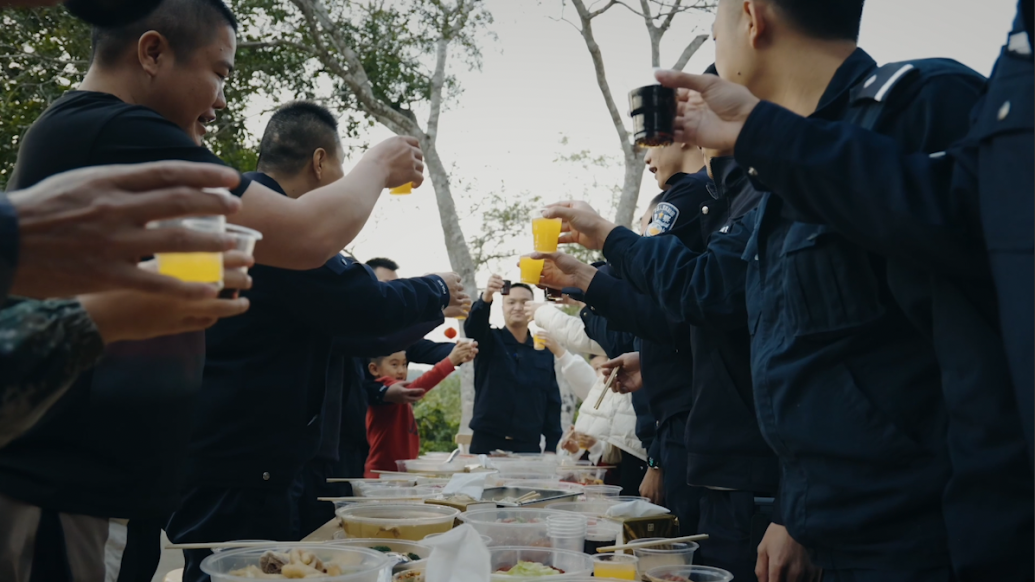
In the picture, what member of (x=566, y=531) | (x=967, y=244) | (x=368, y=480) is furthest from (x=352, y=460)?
(x=967, y=244)

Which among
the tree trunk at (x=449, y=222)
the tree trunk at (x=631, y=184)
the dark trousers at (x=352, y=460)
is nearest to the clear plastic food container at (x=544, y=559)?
the dark trousers at (x=352, y=460)

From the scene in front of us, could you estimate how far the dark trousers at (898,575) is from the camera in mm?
1484

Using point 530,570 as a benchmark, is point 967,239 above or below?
above

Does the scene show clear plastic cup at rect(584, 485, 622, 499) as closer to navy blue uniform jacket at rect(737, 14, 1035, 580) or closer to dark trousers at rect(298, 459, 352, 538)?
dark trousers at rect(298, 459, 352, 538)

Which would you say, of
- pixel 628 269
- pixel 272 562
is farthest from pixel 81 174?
pixel 628 269

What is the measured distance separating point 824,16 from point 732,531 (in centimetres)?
155

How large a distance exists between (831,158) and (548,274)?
2109 millimetres

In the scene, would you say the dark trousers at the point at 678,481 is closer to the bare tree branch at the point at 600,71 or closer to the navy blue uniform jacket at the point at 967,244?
the navy blue uniform jacket at the point at 967,244

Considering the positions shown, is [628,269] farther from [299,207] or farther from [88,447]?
[88,447]

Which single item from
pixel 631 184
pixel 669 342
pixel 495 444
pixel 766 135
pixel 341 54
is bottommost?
pixel 495 444

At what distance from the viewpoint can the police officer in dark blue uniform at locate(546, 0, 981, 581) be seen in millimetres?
1521

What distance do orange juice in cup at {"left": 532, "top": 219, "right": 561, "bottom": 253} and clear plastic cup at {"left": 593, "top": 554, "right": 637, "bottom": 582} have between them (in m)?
1.65

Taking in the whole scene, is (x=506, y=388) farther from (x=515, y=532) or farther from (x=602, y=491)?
(x=515, y=532)

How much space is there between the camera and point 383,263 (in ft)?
24.7
